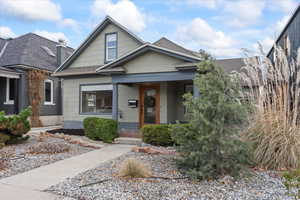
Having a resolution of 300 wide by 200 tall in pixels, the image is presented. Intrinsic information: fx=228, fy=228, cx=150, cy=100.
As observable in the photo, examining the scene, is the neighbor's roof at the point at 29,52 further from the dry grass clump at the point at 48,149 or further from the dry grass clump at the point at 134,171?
the dry grass clump at the point at 134,171

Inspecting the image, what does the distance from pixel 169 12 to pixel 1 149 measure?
9574 mm

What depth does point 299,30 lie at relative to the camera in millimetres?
9609

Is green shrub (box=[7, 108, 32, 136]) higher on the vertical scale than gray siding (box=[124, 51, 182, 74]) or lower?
lower

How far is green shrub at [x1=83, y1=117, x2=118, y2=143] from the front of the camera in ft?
28.5

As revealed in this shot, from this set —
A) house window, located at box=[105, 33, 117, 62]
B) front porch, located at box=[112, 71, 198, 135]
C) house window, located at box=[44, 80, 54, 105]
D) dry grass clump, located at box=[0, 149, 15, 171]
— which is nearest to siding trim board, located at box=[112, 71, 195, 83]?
front porch, located at box=[112, 71, 198, 135]

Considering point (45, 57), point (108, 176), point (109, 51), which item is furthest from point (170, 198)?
point (45, 57)

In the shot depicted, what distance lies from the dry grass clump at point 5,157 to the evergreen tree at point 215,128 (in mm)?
4219

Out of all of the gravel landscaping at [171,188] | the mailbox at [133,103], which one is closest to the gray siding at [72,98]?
the mailbox at [133,103]

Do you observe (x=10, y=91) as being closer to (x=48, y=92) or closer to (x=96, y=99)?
(x=48, y=92)

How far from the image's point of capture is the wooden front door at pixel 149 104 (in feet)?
35.3

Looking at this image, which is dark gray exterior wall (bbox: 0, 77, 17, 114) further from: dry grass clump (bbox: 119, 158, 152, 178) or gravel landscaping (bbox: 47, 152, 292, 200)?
dry grass clump (bbox: 119, 158, 152, 178)

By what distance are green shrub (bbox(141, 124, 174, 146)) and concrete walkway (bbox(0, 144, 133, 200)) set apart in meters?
1.68

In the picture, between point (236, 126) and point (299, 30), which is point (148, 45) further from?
point (299, 30)

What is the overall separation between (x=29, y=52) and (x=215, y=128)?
14017 mm
